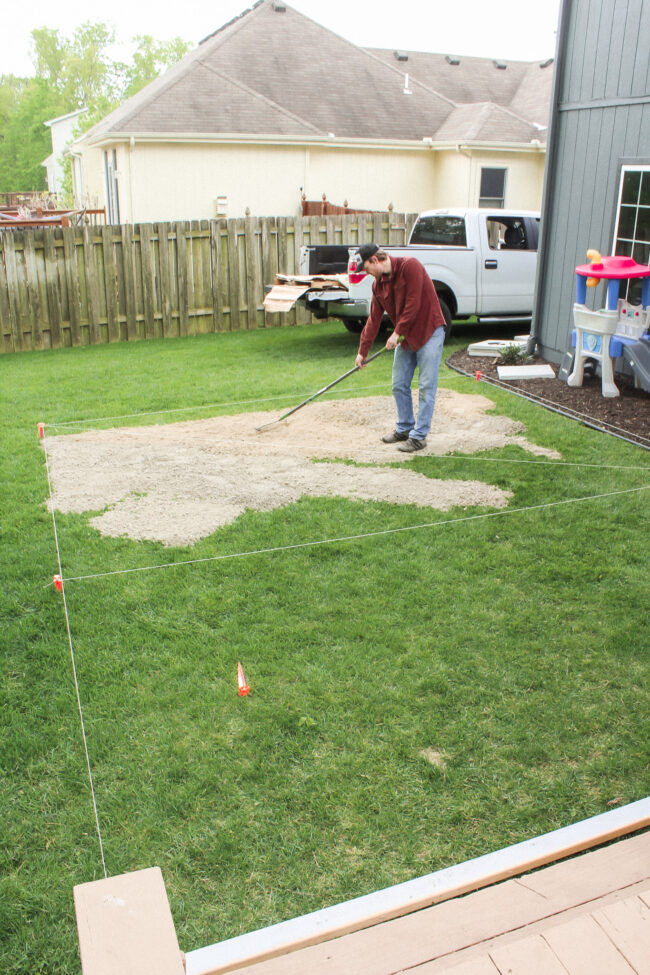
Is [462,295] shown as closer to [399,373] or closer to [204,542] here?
[399,373]

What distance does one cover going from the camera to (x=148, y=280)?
12.2 m

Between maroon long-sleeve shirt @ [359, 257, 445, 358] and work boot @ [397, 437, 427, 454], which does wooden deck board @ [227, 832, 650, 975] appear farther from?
maroon long-sleeve shirt @ [359, 257, 445, 358]

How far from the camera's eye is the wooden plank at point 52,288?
11.4 meters

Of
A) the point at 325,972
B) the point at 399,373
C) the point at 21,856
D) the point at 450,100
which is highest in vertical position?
the point at 450,100

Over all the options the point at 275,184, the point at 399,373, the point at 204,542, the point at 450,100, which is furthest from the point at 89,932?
the point at 450,100

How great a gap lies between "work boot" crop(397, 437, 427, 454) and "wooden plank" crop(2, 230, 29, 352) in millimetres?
7128

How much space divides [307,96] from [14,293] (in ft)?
39.2

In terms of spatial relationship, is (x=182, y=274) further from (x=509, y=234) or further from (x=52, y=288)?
(x=509, y=234)

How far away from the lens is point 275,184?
19141mm

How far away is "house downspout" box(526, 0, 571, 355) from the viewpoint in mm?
9086

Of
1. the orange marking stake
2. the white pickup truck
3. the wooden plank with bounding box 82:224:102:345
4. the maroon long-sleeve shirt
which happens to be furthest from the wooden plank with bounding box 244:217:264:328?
the orange marking stake

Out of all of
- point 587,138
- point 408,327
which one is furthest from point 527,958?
point 587,138

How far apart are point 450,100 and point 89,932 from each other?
23.9 meters

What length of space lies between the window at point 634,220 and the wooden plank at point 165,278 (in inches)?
257
